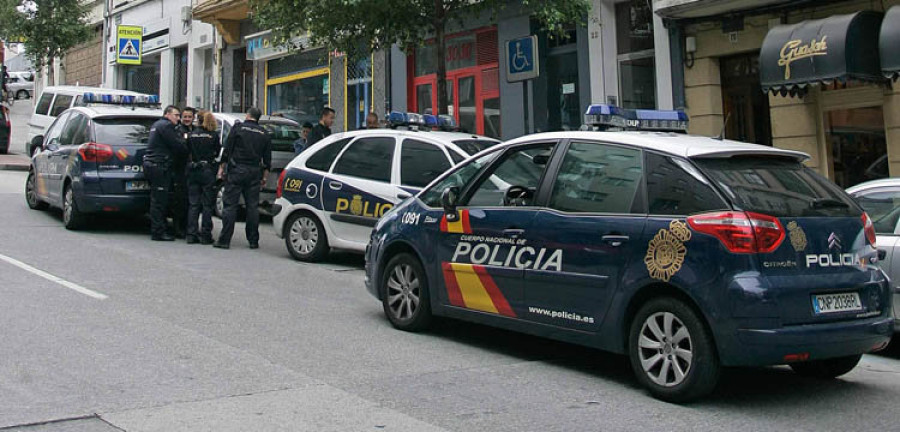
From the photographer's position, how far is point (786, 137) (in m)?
14.0

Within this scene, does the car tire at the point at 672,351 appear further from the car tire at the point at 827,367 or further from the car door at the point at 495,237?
the car tire at the point at 827,367

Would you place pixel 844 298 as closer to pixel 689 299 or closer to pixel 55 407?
pixel 689 299

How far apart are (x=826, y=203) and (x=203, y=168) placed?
856 centimetres

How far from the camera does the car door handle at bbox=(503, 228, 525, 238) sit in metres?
6.34

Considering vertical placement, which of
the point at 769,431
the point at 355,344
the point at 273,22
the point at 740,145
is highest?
the point at 273,22

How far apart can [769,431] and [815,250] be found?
1.15 m

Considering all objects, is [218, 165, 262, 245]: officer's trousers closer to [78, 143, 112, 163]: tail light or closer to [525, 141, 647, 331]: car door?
[78, 143, 112, 163]: tail light

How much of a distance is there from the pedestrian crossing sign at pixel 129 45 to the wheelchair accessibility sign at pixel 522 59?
19.7 metres

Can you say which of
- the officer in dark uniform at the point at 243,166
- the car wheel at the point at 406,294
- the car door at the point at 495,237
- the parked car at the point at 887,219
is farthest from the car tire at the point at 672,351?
the officer in dark uniform at the point at 243,166

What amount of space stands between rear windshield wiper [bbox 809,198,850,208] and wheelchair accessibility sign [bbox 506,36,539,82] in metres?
6.53

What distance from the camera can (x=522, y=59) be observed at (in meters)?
12.3

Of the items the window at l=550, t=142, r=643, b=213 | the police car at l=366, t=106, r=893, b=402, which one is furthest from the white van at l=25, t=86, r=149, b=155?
the window at l=550, t=142, r=643, b=213

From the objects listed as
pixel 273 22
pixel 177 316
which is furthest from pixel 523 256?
pixel 273 22

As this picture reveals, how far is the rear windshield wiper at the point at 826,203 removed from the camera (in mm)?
5566
